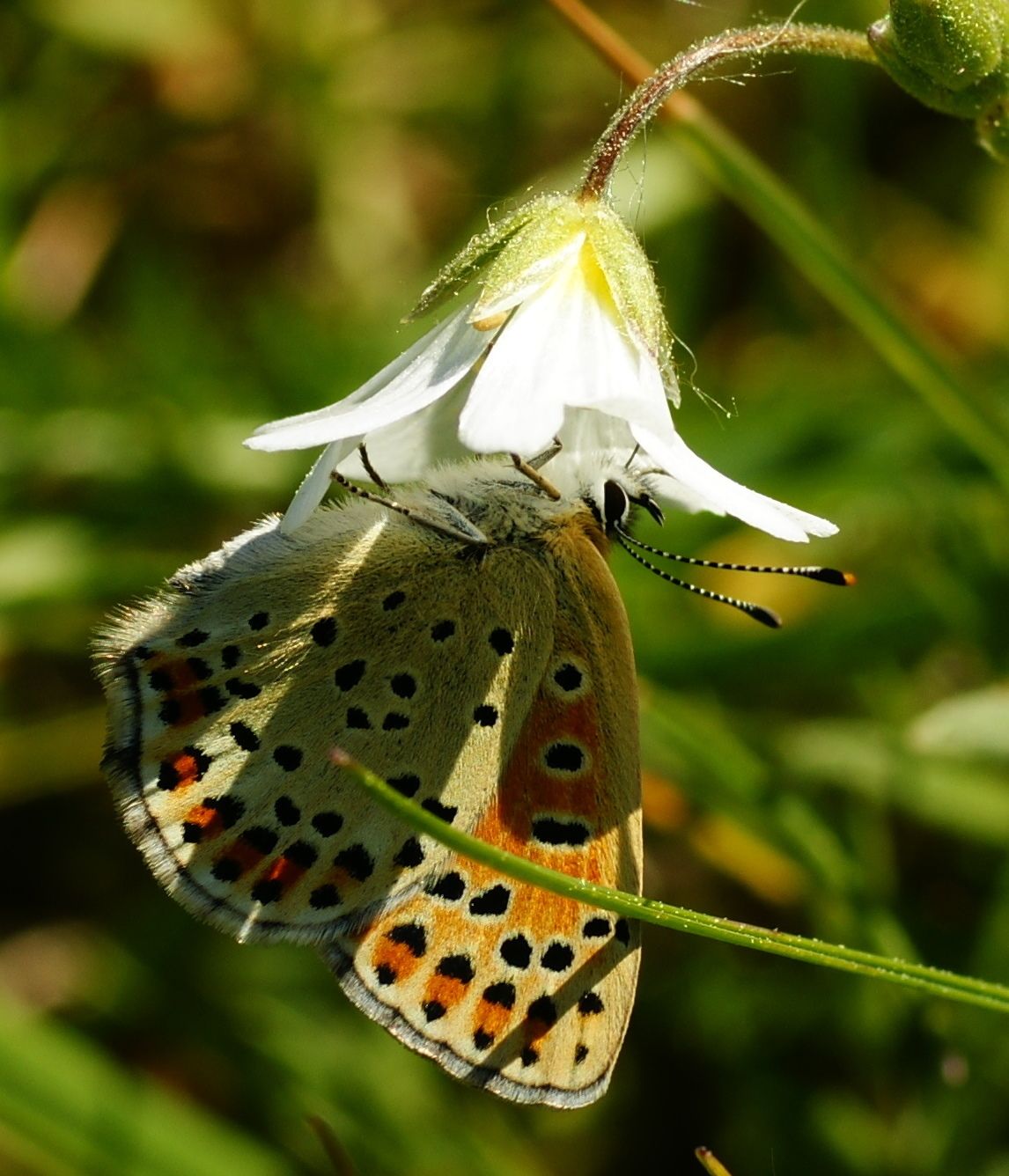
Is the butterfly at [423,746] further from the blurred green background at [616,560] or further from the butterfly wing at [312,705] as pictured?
the blurred green background at [616,560]

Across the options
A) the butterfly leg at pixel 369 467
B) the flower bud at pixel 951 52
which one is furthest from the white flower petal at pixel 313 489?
the flower bud at pixel 951 52

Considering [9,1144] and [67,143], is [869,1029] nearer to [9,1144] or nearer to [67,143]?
[9,1144]

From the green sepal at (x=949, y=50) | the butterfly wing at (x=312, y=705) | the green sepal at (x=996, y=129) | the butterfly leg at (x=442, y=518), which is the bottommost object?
the butterfly wing at (x=312, y=705)

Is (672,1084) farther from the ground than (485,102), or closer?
closer

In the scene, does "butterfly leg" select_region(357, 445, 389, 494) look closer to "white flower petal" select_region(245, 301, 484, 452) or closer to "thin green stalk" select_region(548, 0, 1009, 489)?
"white flower petal" select_region(245, 301, 484, 452)

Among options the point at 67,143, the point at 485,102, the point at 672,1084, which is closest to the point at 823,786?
the point at 672,1084

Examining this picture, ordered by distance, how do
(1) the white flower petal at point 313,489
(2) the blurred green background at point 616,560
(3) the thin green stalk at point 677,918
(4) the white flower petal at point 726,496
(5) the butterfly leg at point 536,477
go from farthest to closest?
(2) the blurred green background at point 616,560 < (5) the butterfly leg at point 536,477 < (1) the white flower petal at point 313,489 < (4) the white flower petal at point 726,496 < (3) the thin green stalk at point 677,918
